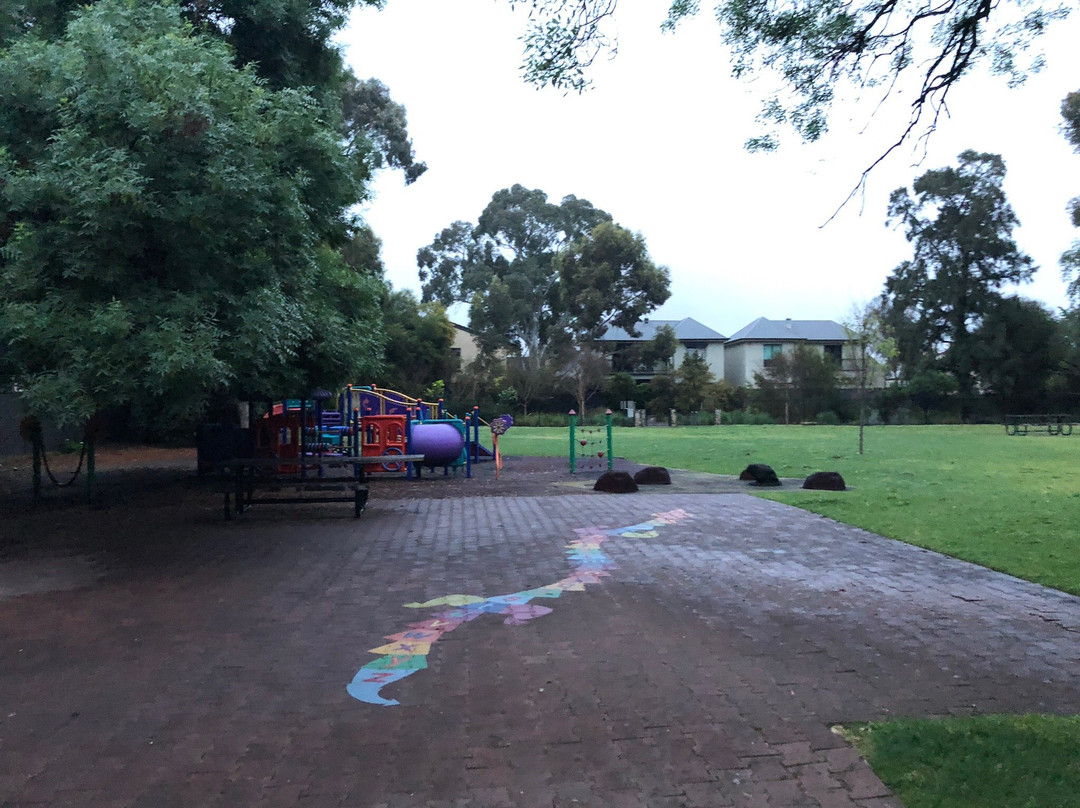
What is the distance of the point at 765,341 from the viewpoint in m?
69.3

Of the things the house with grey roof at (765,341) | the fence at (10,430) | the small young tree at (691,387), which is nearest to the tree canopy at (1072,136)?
the fence at (10,430)

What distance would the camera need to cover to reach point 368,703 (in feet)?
14.8

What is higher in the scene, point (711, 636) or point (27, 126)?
point (27, 126)

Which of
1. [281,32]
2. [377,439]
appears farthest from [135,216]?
[377,439]

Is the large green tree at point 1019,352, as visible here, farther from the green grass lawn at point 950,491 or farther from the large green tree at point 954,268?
the green grass lawn at point 950,491

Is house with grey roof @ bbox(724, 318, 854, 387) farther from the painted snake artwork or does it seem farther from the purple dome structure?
the painted snake artwork

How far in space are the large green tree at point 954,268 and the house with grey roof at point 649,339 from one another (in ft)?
46.2

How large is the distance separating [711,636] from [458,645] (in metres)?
1.61

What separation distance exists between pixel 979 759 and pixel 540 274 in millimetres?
A: 61423

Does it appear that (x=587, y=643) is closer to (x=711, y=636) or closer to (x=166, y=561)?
(x=711, y=636)

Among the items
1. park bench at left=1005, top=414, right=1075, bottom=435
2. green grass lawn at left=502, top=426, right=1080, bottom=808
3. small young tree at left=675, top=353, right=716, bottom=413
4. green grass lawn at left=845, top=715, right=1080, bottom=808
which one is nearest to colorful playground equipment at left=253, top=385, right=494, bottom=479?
green grass lawn at left=502, top=426, right=1080, bottom=808

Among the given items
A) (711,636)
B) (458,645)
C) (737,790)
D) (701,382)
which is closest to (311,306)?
(458,645)

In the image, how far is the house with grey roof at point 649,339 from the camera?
2484 inches

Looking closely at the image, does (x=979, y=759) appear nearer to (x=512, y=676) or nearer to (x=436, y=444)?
(x=512, y=676)
